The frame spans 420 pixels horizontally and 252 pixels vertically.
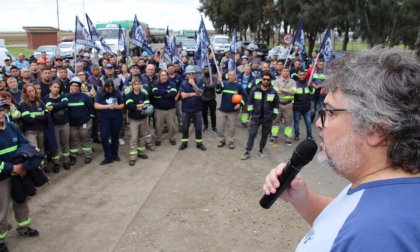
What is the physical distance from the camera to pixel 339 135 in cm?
142

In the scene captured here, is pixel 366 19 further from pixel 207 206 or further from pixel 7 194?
pixel 7 194

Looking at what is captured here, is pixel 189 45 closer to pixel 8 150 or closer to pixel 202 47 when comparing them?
pixel 202 47

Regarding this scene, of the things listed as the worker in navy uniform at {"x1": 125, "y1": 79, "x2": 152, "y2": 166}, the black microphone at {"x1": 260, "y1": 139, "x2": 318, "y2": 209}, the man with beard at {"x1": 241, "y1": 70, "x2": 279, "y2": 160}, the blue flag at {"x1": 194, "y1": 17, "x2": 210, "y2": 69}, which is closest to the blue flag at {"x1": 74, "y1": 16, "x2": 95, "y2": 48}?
the blue flag at {"x1": 194, "y1": 17, "x2": 210, "y2": 69}

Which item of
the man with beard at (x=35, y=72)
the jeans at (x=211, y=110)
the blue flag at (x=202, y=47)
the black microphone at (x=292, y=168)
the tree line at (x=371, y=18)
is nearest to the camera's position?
the black microphone at (x=292, y=168)

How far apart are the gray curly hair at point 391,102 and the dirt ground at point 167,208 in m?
3.58

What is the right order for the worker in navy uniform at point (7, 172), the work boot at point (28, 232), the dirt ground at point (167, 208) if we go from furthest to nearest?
the work boot at point (28, 232), the dirt ground at point (167, 208), the worker in navy uniform at point (7, 172)

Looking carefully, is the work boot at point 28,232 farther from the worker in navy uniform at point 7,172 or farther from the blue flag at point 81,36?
the blue flag at point 81,36

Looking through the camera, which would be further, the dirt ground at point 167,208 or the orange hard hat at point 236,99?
the orange hard hat at point 236,99

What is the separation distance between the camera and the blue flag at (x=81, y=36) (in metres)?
11.6

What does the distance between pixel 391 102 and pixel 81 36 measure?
12036 millimetres

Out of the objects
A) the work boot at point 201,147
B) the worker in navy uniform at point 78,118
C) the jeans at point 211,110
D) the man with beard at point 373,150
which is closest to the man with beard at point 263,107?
the work boot at point 201,147

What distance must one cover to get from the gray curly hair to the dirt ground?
11.8 ft

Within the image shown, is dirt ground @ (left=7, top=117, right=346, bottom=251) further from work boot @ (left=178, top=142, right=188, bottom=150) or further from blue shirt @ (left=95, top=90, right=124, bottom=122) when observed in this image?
blue shirt @ (left=95, top=90, right=124, bottom=122)

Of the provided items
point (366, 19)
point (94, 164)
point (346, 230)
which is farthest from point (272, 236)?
point (366, 19)
